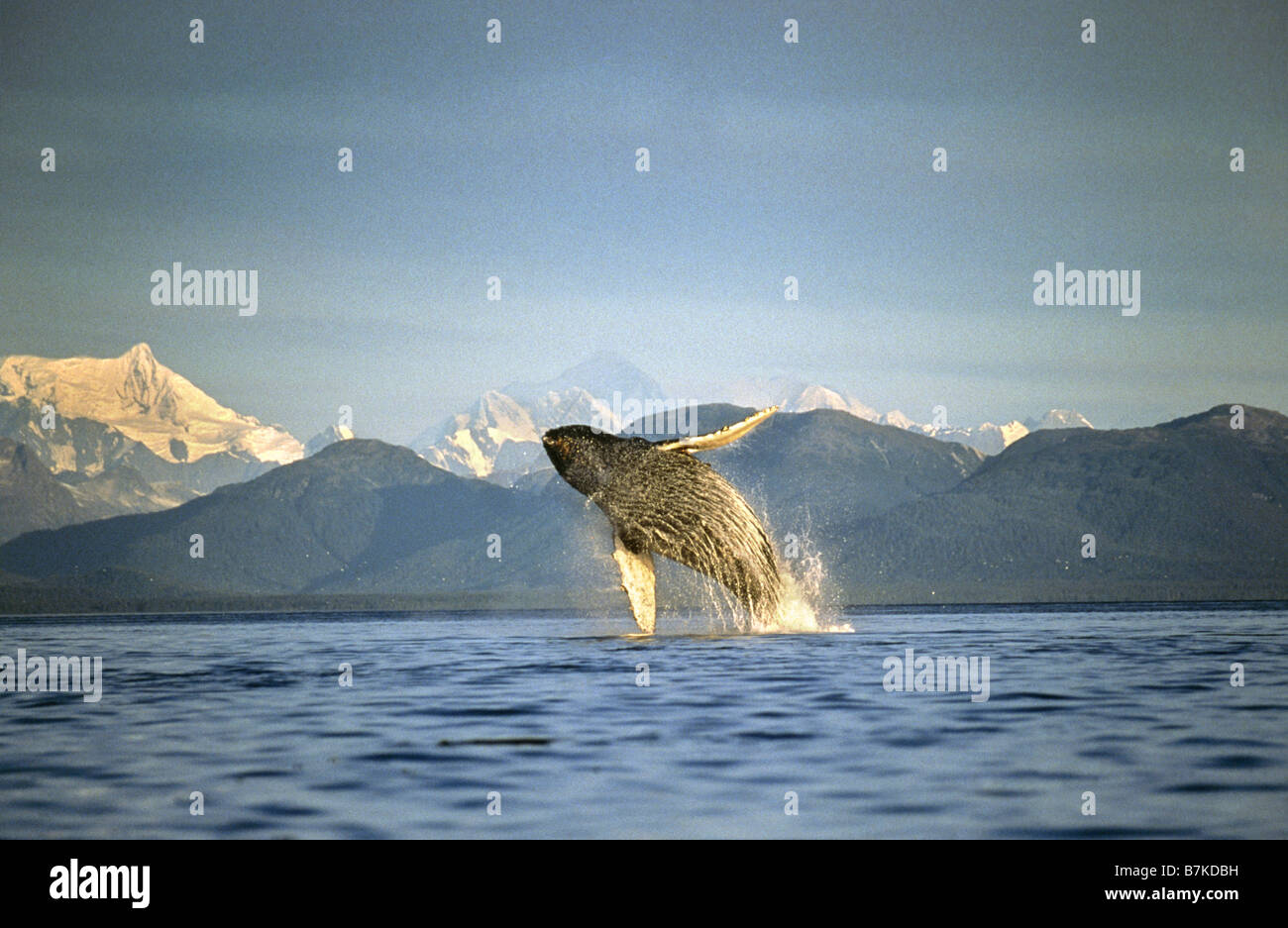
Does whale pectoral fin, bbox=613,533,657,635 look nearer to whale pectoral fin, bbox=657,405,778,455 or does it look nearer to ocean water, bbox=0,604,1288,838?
ocean water, bbox=0,604,1288,838

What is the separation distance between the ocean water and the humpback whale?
235 centimetres

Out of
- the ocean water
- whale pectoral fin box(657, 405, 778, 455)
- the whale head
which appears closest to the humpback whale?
the whale head

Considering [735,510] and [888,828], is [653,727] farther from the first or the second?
[735,510]

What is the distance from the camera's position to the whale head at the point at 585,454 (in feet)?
91.1

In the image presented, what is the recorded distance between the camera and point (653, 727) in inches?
695

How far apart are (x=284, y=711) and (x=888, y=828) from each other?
42.4ft

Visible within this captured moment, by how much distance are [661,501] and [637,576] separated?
266 cm

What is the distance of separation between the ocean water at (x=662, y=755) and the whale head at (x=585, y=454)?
4035 mm

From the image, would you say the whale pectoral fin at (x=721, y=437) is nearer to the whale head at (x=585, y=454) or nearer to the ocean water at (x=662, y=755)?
the whale head at (x=585, y=454)

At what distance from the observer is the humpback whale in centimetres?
2764

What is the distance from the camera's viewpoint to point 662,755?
1543 cm

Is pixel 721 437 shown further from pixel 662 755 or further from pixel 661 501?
pixel 662 755
